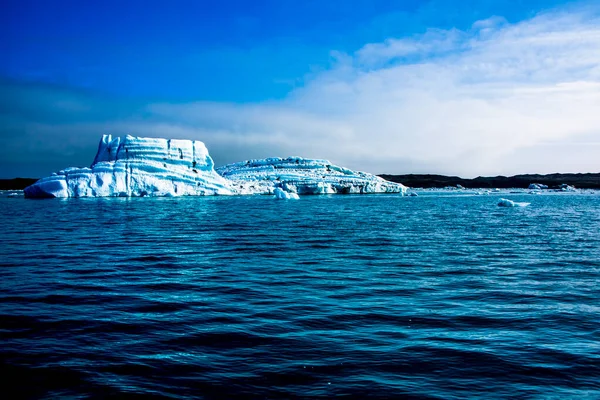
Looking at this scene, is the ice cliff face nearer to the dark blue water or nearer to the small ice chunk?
the small ice chunk

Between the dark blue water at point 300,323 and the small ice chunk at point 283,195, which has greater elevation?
the small ice chunk at point 283,195

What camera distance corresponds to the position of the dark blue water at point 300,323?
5.18m

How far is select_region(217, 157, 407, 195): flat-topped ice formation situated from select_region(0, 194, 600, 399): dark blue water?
6979 centimetres

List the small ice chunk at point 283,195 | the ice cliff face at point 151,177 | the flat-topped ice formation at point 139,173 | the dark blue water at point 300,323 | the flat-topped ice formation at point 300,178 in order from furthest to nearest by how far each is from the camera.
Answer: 1. the flat-topped ice formation at point 300,178
2. the small ice chunk at point 283,195
3. the ice cliff face at point 151,177
4. the flat-topped ice formation at point 139,173
5. the dark blue water at point 300,323

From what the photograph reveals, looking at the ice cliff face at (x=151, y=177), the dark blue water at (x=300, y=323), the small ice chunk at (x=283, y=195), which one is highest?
the ice cliff face at (x=151, y=177)

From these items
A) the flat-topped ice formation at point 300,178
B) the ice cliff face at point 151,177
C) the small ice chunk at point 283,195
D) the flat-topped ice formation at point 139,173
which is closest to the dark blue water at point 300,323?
the flat-topped ice formation at point 139,173

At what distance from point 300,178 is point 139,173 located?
33.8 metres

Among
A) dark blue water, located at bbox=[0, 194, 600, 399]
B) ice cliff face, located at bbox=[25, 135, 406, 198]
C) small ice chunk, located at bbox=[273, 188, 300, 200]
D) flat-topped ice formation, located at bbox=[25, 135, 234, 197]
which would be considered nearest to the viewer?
dark blue water, located at bbox=[0, 194, 600, 399]

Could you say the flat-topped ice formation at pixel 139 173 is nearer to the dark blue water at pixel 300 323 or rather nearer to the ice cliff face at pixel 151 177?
the ice cliff face at pixel 151 177

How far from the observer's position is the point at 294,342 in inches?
254

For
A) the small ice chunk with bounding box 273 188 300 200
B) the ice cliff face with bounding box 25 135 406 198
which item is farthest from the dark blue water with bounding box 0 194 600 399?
the small ice chunk with bounding box 273 188 300 200

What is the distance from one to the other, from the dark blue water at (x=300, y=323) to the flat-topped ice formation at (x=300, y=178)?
69.8 m

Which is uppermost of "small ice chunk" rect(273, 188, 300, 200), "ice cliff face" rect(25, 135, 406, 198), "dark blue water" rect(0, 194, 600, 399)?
"ice cliff face" rect(25, 135, 406, 198)

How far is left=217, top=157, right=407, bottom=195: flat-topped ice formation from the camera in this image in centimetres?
8672
